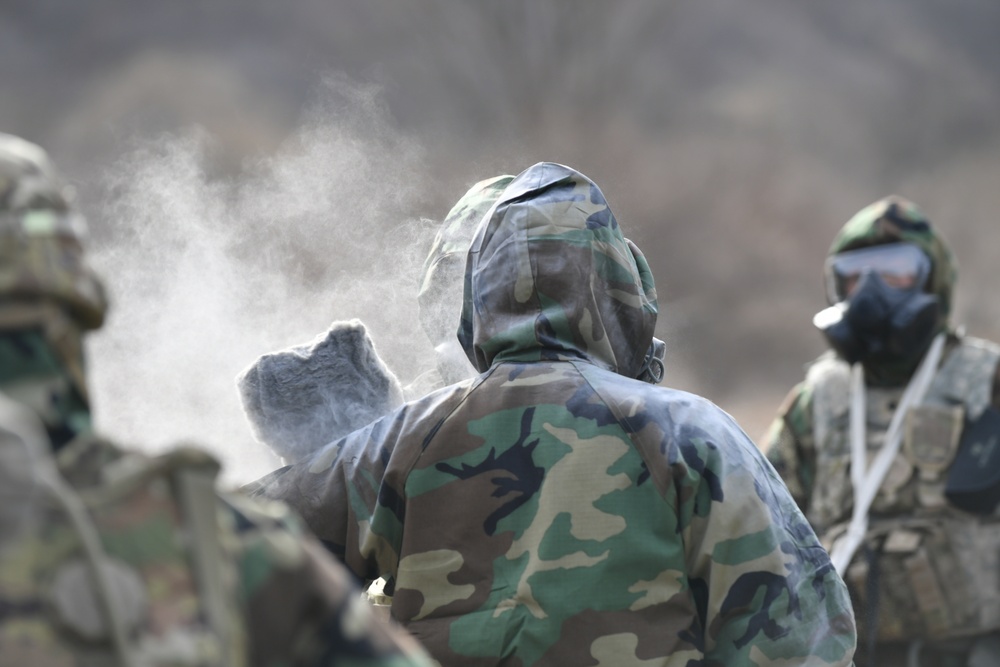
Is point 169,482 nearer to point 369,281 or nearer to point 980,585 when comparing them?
point 369,281

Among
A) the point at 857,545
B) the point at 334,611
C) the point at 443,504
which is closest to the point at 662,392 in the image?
the point at 443,504

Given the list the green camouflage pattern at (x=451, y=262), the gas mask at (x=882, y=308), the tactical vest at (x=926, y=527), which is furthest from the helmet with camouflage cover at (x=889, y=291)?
the green camouflage pattern at (x=451, y=262)

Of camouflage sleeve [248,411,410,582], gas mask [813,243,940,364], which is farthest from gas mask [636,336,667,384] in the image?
gas mask [813,243,940,364]

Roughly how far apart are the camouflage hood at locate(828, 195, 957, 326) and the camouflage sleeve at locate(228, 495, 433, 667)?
5135 mm

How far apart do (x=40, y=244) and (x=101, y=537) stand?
0.27m

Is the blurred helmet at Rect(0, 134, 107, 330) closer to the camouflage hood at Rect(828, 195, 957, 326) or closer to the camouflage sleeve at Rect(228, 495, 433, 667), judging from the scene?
the camouflage sleeve at Rect(228, 495, 433, 667)

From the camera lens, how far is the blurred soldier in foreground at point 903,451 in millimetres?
5527

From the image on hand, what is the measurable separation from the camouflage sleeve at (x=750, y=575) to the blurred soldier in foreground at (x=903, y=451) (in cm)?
318

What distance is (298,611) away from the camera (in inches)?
48.7

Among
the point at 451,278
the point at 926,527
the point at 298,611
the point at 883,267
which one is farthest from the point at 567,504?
the point at 883,267

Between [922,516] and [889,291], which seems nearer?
[922,516]

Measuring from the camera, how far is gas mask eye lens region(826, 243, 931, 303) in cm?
599

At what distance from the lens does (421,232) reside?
398 cm

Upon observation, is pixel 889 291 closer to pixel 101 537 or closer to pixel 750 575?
pixel 750 575
